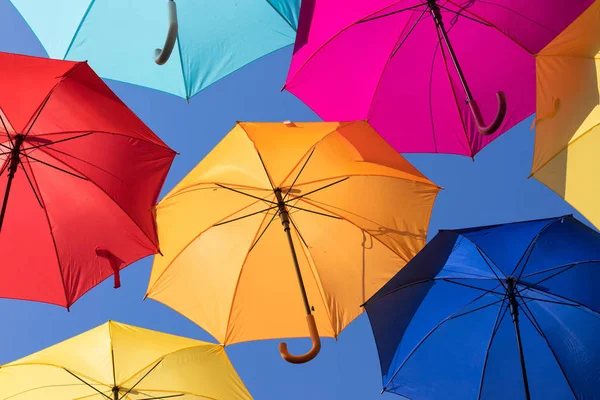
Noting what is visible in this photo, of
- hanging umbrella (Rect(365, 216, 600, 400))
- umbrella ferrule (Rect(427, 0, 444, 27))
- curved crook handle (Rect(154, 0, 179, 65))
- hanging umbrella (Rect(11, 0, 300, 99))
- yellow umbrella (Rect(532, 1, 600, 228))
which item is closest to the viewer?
curved crook handle (Rect(154, 0, 179, 65))

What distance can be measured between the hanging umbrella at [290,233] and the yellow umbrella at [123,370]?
1.74 ft

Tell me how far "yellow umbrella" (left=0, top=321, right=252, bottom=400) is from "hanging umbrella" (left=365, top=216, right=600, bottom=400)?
165cm

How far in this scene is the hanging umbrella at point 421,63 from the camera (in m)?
6.52

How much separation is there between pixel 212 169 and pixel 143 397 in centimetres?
217

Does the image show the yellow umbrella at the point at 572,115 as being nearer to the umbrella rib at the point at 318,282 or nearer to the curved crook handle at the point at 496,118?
the curved crook handle at the point at 496,118

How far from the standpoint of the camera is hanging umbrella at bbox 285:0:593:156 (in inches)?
257

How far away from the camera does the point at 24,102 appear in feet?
18.6

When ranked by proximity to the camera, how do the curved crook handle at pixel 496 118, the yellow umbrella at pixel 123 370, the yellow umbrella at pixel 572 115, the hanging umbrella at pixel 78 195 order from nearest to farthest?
the yellow umbrella at pixel 572 115 → the curved crook handle at pixel 496 118 → the hanging umbrella at pixel 78 195 → the yellow umbrella at pixel 123 370

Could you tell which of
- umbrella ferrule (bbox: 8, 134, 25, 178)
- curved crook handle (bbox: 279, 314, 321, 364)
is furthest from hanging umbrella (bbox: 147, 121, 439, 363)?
umbrella ferrule (bbox: 8, 134, 25, 178)

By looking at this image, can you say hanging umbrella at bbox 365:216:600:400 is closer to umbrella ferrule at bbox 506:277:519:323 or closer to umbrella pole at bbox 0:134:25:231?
umbrella ferrule at bbox 506:277:519:323

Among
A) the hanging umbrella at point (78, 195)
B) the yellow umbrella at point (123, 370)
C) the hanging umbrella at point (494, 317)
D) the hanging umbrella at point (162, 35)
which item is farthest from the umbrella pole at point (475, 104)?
the yellow umbrella at point (123, 370)

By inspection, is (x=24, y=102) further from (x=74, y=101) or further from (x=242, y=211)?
(x=242, y=211)

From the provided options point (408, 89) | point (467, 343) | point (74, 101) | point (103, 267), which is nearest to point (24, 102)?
point (74, 101)

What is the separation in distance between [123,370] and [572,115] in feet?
14.0
